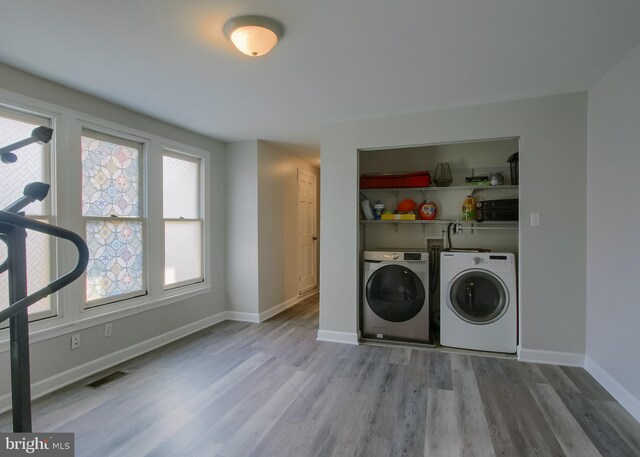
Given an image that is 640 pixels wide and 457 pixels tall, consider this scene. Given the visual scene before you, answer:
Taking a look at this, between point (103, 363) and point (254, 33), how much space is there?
112 inches

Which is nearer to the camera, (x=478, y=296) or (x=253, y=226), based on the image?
(x=478, y=296)

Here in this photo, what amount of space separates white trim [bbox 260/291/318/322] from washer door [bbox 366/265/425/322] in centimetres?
151

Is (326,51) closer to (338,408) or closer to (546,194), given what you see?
(546,194)

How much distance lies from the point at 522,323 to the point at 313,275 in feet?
11.4

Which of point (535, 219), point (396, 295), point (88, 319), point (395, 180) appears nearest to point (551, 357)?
point (535, 219)

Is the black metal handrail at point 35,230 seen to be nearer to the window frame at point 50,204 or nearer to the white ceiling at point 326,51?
the white ceiling at point 326,51

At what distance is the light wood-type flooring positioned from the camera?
182 cm

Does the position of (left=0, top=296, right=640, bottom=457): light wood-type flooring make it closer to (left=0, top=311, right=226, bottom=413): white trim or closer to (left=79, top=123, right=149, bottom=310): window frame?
(left=0, top=311, right=226, bottom=413): white trim

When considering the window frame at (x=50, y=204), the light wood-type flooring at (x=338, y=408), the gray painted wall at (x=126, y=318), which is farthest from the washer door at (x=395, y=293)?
the window frame at (x=50, y=204)

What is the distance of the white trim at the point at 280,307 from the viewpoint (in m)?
4.26

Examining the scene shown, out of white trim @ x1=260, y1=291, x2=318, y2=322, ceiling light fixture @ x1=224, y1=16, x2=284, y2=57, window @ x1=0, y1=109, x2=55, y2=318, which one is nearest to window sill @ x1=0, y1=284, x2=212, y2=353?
window @ x1=0, y1=109, x2=55, y2=318

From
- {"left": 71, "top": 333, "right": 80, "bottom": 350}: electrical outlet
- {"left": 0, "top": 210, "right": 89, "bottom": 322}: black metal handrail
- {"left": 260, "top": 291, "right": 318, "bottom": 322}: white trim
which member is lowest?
{"left": 260, "top": 291, "right": 318, "bottom": 322}: white trim

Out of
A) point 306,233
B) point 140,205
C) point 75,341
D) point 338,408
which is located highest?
point 140,205

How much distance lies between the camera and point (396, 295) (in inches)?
133
